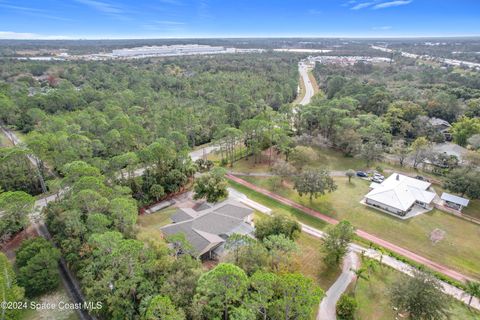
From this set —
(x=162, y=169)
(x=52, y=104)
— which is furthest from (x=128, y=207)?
(x=52, y=104)

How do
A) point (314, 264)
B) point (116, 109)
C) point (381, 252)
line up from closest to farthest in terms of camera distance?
point (314, 264), point (381, 252), point (116, 109)

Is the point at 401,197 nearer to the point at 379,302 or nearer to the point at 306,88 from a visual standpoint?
the point at 379,302

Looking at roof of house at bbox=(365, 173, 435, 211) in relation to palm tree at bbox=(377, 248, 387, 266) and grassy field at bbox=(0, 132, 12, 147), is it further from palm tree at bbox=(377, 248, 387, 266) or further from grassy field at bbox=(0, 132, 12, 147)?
grassy field at bbox=(0, 132, 12, 147)

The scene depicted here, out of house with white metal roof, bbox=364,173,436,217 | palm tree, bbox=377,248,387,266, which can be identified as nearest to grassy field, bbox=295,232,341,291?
palm tree, bbox=377,248,387,266

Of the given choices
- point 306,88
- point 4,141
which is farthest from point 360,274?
point 306,88

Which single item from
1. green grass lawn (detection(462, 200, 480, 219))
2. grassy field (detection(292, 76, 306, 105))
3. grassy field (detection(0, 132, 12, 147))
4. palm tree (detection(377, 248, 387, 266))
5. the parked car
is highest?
grassy field (detection(0, 132, 12, 147))
